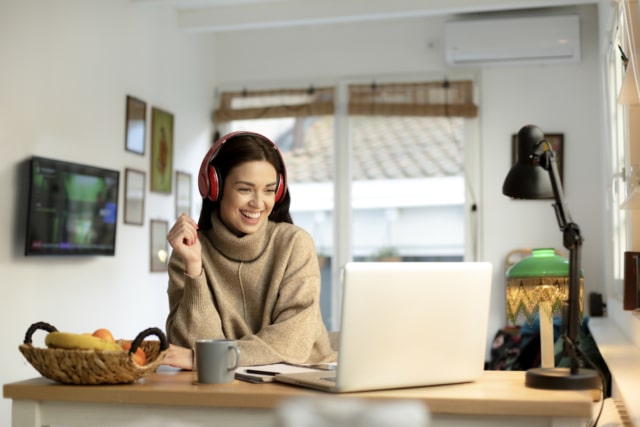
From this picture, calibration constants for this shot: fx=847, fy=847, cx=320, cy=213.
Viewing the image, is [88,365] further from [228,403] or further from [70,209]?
[70,209]

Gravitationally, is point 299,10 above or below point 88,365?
above

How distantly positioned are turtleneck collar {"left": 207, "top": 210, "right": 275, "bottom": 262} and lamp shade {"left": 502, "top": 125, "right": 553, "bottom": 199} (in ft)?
2.31

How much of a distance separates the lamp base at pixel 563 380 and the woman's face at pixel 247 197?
2.80ft

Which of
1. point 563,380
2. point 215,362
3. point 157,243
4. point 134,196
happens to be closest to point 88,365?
point 215,362

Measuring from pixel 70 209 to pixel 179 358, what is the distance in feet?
8.59

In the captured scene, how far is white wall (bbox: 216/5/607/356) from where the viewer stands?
576cm

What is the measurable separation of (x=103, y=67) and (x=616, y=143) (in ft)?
9.31

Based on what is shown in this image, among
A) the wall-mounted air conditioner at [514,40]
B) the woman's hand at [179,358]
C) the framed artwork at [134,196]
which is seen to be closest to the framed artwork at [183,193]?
the framed artwork at [134,196]

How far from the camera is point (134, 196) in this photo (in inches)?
200

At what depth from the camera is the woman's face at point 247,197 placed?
215 cm

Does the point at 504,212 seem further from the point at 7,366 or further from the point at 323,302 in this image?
the point at 7,366

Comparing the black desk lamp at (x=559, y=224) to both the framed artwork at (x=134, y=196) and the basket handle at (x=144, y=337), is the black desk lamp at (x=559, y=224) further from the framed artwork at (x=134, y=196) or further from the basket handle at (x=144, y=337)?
the framed artwork at (x=134, y=196)

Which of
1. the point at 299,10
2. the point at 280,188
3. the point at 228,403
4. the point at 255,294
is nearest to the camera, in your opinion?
the point at 228,403

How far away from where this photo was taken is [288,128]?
250 inches
